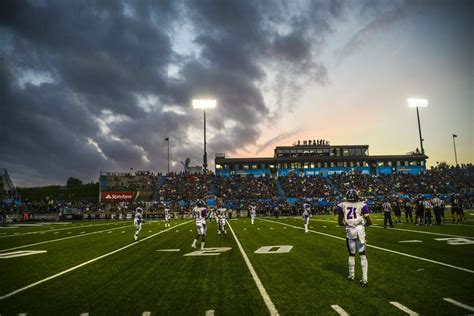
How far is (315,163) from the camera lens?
7819 centimetres

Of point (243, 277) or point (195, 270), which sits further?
point (195, 270)

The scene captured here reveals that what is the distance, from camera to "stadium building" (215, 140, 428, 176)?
76438 millimetres

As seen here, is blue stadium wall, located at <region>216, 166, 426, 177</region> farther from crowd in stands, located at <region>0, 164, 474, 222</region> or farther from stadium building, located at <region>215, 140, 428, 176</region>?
crowd in stands, located at <region>0, 164, 474, 222</region>

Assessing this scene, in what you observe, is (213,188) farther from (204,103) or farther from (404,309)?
(404,309)

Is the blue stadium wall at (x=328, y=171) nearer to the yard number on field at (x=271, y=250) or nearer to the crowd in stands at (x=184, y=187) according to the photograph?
the crowd in stands at (x=184, y=187)

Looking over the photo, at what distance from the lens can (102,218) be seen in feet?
166

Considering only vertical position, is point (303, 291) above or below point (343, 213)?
below

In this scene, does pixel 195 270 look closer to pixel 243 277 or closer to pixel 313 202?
pixel 243 277

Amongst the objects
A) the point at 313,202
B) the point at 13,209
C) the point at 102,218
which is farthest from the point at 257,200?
the point at 13,209

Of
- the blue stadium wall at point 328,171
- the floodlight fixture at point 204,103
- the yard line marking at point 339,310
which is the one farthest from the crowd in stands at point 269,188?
the yard line marking at point 339,310

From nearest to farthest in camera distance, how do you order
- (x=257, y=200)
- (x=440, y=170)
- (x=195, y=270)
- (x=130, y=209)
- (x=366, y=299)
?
(x=366, y=299)
(x=195, y=270)
(x=130, y=209)
(x=257, y=200)
(x=440, y=170)

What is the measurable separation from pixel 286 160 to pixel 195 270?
6976cm

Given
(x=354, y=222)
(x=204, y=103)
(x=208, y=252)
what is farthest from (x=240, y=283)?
(x=204, y=103)

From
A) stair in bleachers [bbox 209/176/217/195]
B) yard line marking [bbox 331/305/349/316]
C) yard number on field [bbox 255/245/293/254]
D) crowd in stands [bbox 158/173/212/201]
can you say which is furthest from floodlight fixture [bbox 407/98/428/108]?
yard line marking [bbox 331/305/349/316]
